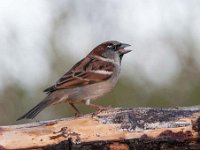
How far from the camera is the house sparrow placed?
8.07 m

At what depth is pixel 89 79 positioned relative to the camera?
840 cm

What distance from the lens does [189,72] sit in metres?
11.6

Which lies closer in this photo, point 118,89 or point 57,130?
point 57,130

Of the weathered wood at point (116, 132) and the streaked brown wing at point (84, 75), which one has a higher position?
the streaked brown wing at point (84, 75)

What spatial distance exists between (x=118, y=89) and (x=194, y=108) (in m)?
4.47

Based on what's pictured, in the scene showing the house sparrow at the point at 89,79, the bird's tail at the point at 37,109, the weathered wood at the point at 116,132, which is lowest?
the weathered wood at the point at 116,132

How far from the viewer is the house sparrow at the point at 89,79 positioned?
26.5 feet

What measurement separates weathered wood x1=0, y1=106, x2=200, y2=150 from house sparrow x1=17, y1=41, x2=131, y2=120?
0.95m

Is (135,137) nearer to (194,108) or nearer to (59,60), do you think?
(194,108)

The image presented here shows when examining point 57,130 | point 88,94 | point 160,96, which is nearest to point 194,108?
point 57,130

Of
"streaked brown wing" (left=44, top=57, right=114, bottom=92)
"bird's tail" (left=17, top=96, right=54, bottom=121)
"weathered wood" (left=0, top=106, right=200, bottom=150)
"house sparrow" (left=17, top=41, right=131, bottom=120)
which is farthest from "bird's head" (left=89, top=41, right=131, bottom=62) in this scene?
"weathered wood" (left=0, top=106, right=200, bottom=150)

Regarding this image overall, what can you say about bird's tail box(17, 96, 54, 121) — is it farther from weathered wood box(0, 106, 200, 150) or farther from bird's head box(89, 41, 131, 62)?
bird's head box(89, 41, 131, 62)

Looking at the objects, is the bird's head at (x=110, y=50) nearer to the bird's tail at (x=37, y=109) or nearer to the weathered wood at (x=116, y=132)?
the bird's tail at (x=37, y=109)

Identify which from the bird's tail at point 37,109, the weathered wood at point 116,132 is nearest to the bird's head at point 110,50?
the bird's tail at point 37,109
